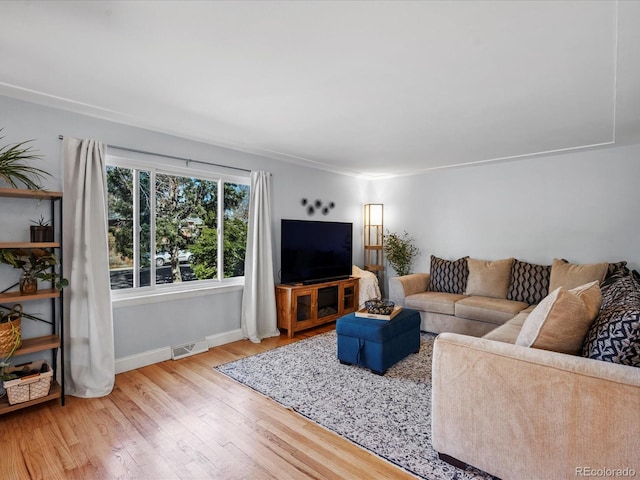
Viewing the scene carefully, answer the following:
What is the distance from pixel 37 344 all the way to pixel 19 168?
1.31 meters

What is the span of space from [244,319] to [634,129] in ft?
14.9

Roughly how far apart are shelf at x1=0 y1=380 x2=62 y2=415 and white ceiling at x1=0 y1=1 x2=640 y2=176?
2.24m

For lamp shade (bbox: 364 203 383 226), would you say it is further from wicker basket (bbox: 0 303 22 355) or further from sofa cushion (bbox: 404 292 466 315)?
wicker basket (bbox: 0 303 22 355)

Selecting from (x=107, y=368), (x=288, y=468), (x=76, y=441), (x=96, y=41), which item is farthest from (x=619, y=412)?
(x=107, y=368)

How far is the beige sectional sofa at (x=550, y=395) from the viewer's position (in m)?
1.43

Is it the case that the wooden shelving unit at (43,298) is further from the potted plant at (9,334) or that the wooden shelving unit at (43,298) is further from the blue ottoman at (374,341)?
the blue ottoman at (374,341)

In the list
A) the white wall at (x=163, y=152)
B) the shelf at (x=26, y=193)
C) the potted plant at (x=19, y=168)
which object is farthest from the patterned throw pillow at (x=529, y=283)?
the potted plant at (x=19, y=168)

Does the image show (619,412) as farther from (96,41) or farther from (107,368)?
(107,368)

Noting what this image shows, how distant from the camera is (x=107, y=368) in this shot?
2.83m

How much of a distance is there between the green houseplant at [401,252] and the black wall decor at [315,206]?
120 cm

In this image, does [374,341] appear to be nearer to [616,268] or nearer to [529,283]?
[529,283]

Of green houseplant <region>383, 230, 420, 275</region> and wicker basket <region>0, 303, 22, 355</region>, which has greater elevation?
green houseplant <region>383, 230, 420, 275</region>

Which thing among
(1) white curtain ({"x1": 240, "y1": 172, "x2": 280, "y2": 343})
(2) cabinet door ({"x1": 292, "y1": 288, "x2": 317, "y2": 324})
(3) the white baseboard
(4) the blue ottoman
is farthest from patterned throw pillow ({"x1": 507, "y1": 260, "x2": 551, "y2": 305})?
(3) the white baseboard

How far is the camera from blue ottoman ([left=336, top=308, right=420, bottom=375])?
307cm
